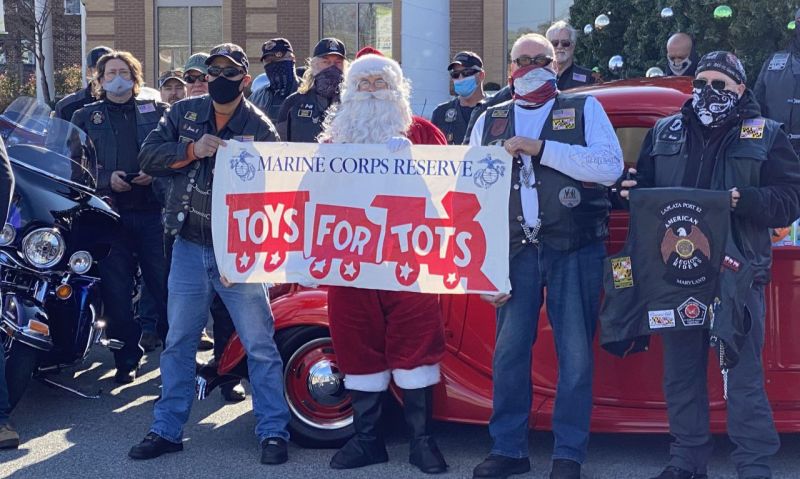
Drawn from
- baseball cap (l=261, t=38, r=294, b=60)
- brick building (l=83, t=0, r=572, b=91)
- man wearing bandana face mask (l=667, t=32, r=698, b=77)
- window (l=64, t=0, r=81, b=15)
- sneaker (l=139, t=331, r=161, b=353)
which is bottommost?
sneaker (l=139, t=331, r=161, b=353)

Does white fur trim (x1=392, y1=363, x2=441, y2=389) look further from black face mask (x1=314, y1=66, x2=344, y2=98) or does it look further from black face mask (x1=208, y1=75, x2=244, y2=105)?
black face mask (x1=314, y1=66, x2=344, y2=98)

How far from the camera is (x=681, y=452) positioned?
A: 14.9 feet

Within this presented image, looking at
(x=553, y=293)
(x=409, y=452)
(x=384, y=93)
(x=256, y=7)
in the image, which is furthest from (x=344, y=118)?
(x=256, y=7)

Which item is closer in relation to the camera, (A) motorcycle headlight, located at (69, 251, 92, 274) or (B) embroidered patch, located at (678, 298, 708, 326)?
(B) embroidered patch, located at (678, 298, 708, 326)

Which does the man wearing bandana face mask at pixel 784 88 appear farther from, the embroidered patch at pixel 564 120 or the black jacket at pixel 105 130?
the black jacket at pixel 105 130

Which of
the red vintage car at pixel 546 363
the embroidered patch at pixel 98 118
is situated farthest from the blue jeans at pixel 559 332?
the embroidered patch at pixel 98 118

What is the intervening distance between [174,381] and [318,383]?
2.31 ft

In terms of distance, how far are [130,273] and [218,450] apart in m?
1.80

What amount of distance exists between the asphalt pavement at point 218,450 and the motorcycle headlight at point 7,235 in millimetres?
1021

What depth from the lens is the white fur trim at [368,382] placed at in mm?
4875

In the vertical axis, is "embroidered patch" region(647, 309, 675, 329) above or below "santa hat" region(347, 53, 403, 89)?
below

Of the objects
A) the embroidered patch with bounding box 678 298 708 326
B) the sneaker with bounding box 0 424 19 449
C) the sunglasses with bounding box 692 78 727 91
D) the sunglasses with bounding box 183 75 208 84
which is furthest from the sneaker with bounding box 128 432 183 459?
the sunglasses with bounding box 183 75 208 84

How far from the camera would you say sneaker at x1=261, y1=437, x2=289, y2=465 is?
4.97m

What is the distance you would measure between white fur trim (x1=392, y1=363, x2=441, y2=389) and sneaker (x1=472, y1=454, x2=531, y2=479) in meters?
0.44
